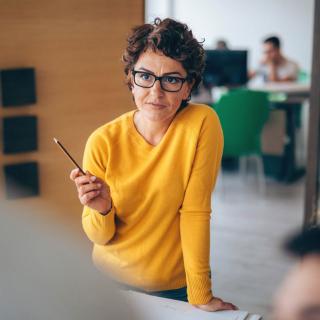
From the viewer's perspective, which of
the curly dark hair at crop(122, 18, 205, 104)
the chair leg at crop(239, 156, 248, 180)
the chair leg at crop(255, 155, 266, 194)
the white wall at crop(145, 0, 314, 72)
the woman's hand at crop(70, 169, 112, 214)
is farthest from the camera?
the white wall at crop(145, 0, 314, 72)

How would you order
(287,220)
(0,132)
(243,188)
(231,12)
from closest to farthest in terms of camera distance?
1. (0,132)
2. (287,220)
3. (243,188)
4. (231,12)

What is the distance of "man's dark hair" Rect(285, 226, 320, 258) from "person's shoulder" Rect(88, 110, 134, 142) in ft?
2.70

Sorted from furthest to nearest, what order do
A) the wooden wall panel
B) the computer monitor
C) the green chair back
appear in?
1. the computer monitor
2. the green chair back
3. the wooden wall panel

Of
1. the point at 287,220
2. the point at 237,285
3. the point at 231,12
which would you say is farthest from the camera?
the point at 231,12

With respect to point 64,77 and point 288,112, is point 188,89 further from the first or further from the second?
point 288,112

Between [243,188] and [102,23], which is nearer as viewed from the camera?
[102,23]

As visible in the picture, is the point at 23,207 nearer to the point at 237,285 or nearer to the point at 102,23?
the point at 102,23

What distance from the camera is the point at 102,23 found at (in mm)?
2199

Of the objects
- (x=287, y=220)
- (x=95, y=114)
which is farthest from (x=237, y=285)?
(x=95, y=114)

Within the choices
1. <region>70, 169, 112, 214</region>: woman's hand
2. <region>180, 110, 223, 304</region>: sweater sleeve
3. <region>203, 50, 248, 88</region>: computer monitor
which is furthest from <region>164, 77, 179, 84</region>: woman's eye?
<region>203, 50, 248, 88</region>: computer monitor

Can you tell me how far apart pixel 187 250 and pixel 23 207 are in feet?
2.90

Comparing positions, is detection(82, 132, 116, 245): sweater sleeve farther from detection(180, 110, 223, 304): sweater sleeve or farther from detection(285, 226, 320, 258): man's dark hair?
detection(285, 226, 320, 258): man's dark hair

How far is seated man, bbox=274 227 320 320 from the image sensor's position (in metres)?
0.63

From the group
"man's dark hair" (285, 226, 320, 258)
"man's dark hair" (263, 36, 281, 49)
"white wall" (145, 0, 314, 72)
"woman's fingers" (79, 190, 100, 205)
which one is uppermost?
"white wall" (145, 0, 314, 72)
